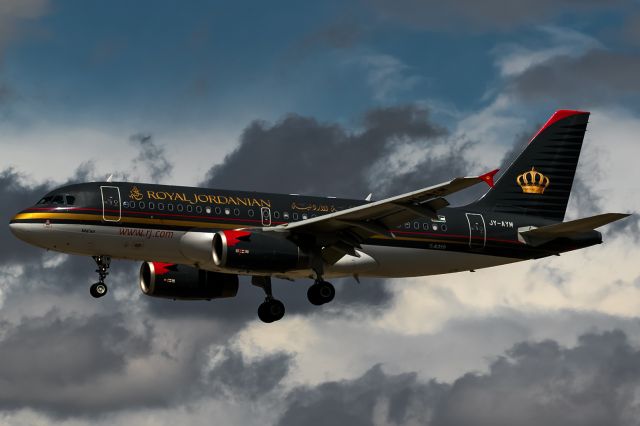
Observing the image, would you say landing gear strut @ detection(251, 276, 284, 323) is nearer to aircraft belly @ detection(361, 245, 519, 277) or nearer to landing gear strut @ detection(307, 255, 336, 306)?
landing gear strut @ detection(307, 255, 336, 306)

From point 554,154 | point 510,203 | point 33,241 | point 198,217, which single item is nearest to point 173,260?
point 198,217

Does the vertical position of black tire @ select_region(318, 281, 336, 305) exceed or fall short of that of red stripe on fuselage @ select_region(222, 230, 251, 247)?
it falls short

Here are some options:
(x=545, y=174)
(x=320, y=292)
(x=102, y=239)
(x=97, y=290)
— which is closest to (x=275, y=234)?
(x=320, y=292)

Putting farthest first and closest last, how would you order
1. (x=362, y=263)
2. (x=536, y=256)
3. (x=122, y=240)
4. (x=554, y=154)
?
(x=554, y=154), (x=536, y=256), (x=362, y=263), (x=122, y=240)

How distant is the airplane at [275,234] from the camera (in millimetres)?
54719

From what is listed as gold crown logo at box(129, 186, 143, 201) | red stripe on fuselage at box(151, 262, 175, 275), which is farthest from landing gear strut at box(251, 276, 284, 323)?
gold crown logo at box(129, 186, 143, 201)

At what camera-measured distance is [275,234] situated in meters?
55.8

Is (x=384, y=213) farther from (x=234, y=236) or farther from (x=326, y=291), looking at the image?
(x=234, y=236)

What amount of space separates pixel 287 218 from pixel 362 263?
13.7ft

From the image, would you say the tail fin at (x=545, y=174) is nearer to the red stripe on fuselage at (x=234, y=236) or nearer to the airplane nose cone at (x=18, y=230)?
the red stripe on fuselage at (x=234, y=236)

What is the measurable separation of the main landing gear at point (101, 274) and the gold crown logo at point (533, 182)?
21820 millimetres

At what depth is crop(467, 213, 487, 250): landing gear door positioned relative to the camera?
61.2 meters

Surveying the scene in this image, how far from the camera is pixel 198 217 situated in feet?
183

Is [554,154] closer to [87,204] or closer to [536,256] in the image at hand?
[536,256]
